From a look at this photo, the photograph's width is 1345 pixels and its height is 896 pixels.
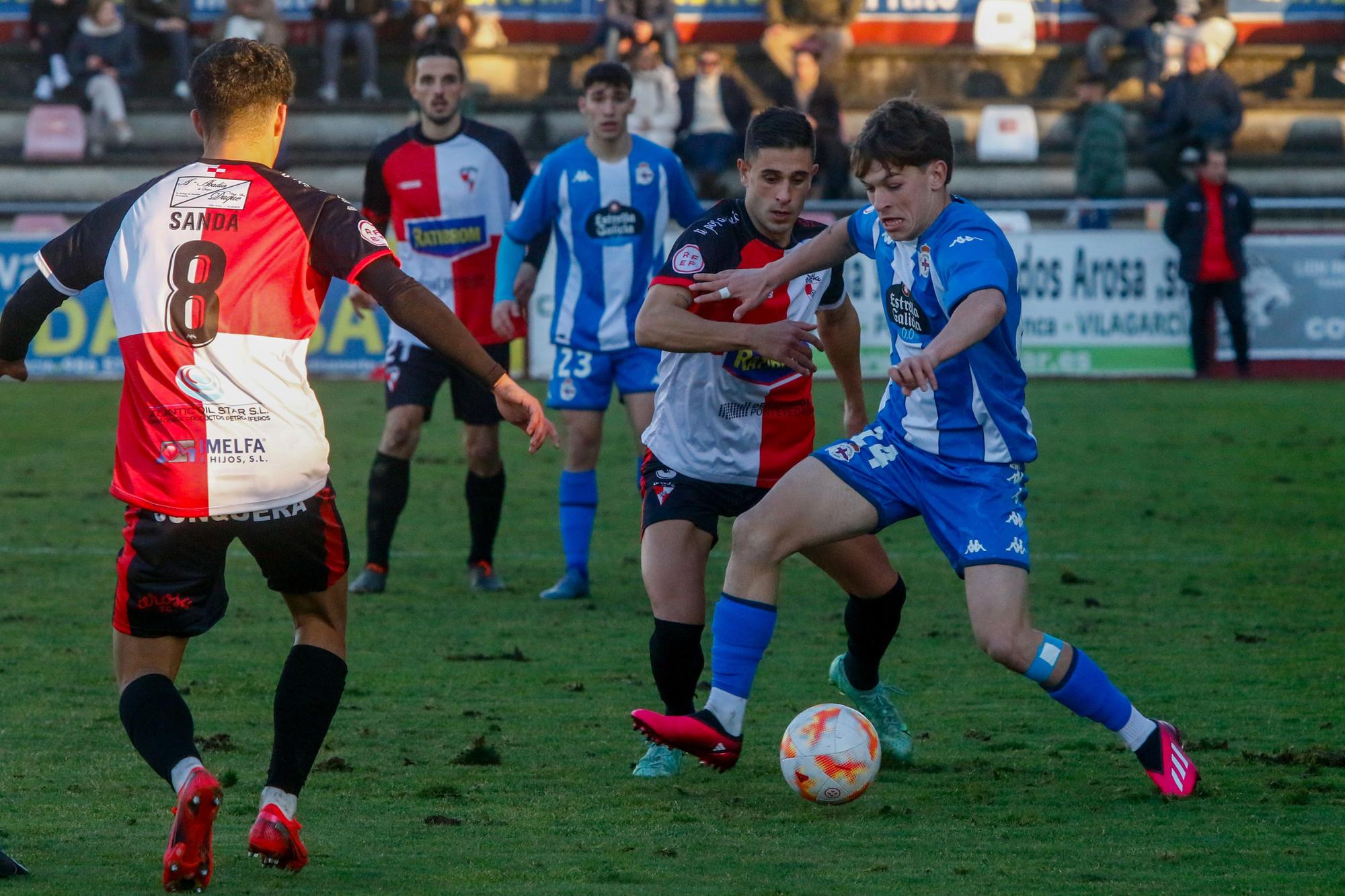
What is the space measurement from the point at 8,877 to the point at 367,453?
8128 millimetres

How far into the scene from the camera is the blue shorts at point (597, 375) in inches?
309

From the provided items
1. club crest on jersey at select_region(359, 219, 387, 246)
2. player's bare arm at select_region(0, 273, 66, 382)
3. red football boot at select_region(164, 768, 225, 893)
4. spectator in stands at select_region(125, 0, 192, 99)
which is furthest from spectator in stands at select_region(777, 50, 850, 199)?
red football boot at select_region(164, 768, 225, 893)

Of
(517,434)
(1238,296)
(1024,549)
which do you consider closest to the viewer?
(1024,549)

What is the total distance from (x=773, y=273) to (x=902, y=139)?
0.52m

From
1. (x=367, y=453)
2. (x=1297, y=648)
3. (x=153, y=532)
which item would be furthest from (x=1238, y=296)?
(x=153, y=532)

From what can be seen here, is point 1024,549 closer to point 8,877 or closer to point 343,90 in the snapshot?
point 8,877

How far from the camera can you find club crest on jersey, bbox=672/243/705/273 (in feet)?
16.8

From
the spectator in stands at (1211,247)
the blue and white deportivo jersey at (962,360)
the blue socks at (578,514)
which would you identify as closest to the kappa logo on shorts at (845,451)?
the blue and white deportivo jersey at (962,360)

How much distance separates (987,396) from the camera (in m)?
4.72

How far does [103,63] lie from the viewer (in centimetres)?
2122

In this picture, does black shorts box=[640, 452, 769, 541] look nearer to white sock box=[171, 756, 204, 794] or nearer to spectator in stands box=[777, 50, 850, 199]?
white sock box=[171, 756, 204, 794]

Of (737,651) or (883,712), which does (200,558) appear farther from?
(883,712)

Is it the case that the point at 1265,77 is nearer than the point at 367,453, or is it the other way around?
the point at 367,453

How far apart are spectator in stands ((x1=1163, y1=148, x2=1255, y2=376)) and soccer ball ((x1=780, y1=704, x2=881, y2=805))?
39.9ft
